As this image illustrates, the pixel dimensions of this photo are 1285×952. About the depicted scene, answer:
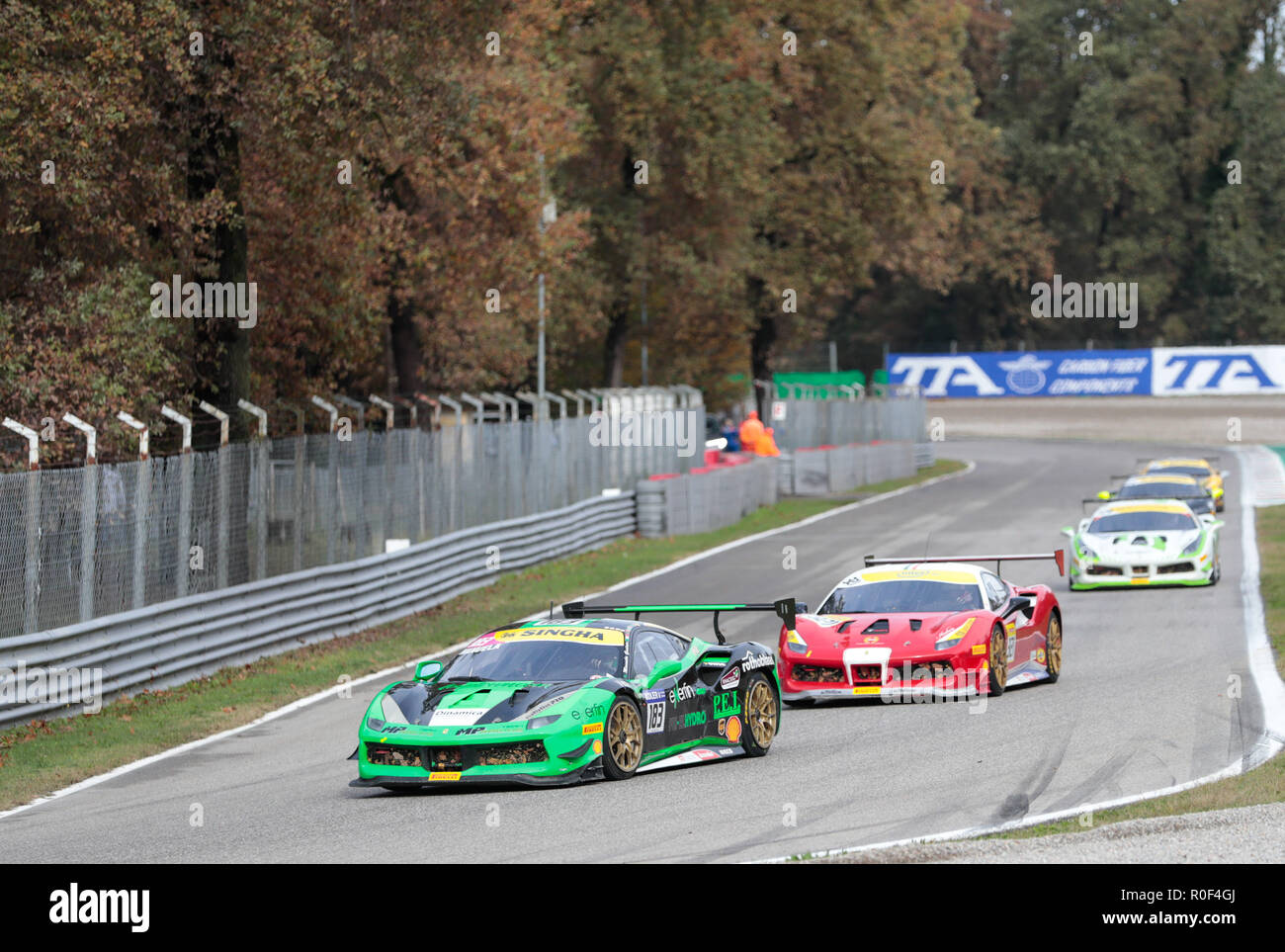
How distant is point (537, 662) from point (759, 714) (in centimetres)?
207

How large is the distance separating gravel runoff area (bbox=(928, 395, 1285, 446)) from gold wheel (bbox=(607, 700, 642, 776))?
211 feet

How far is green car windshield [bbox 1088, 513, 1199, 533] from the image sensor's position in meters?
26.4

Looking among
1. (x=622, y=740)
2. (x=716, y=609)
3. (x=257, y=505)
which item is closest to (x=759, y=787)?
(x=622, y=740)

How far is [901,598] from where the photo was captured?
17.2m

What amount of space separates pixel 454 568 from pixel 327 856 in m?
17.5

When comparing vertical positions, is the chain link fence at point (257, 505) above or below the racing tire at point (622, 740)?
above

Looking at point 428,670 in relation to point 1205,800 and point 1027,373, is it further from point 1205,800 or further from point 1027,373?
point 1027,373

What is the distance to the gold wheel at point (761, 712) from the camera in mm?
14078

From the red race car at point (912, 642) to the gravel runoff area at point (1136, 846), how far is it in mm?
→ 6485

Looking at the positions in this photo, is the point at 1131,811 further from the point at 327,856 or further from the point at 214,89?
the point at 214,89

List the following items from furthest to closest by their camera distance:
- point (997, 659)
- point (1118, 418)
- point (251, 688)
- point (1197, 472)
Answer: point (1118, 418)
point (1197, 472)
point (251, 688)
point (997, 659)

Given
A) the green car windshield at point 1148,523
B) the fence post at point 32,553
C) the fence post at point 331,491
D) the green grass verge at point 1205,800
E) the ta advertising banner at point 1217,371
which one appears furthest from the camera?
the ta advertising banner at point 1217,371

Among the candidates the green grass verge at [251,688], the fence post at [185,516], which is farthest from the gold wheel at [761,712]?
the fence post at [185,516]

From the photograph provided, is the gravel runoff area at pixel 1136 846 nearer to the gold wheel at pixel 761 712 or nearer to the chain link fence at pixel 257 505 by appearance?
the gold wheel at pixel 761 712
